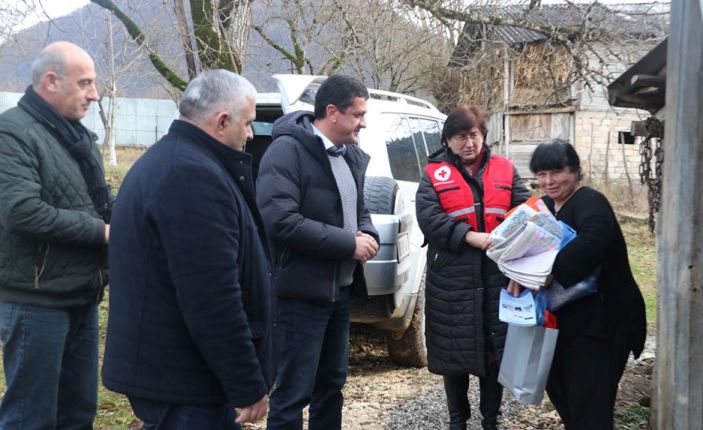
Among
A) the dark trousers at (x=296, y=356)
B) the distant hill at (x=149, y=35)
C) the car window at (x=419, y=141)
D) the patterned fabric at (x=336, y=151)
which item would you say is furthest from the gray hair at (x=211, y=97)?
the distant hill at (x=149, y=35)

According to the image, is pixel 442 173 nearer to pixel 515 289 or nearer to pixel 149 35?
pixel 515 289

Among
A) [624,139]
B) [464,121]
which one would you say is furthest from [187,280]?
[624,139]

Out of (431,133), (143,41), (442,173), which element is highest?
(143,41)

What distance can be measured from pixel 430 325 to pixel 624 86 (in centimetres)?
177

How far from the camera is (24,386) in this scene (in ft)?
8.87

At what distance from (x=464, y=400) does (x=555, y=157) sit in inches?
59.8

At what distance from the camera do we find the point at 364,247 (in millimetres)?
3219

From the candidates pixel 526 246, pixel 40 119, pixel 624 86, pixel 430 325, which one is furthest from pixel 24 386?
pixel 624 86

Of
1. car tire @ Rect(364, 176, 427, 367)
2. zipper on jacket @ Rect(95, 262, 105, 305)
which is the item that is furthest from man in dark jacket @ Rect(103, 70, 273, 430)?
car tire @ Rect(364, 176, 427, 367)

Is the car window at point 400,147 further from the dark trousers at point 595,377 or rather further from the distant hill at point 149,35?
the distant hill at point 149,35

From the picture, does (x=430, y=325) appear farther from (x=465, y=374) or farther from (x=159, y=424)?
(x=159, y=424)

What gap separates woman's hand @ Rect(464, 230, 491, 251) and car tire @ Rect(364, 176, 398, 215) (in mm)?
823

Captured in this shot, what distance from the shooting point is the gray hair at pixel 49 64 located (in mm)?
2797

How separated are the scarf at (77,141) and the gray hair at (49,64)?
69mm
